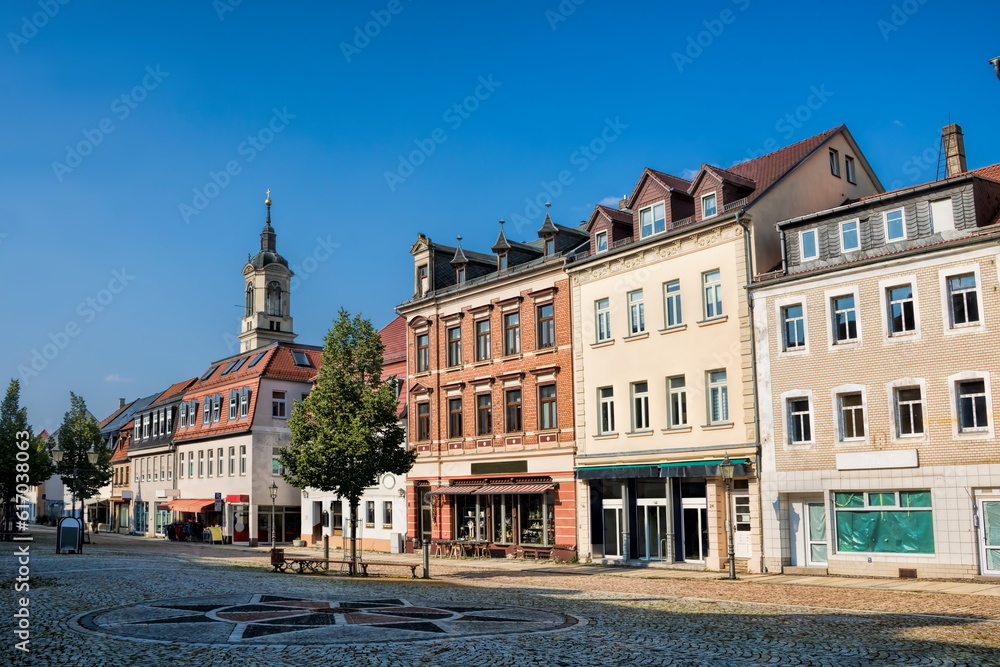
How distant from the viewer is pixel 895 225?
28.5m

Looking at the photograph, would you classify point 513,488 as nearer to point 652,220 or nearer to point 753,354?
point 652,220

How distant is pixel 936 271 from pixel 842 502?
24.1ft

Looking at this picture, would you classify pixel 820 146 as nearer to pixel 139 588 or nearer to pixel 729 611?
pixel 729 611

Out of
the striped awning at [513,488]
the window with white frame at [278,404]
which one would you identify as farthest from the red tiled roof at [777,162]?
the window with white frame at [278,404]

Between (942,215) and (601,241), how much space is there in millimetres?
13566

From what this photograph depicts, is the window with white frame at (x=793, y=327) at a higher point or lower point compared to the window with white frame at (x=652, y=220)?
lower

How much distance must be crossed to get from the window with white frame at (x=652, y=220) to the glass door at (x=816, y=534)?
37.1ft

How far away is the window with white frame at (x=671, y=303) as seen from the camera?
34.3 m

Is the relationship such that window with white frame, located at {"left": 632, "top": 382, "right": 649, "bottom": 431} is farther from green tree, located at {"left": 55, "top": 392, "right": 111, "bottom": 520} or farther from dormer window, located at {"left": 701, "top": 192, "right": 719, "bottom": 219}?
green tree, located at {"left": 55, "top": 392, "right": 111, "bottom": 520}

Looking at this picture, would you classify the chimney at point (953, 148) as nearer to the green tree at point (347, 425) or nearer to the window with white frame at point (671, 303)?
the window with white frame at point (671, 303)

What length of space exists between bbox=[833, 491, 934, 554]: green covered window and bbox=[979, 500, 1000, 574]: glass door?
4.57 ft

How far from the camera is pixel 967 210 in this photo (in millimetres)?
26969

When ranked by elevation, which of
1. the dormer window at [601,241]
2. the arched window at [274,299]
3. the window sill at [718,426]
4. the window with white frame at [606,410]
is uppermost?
the arched window at [274,299]

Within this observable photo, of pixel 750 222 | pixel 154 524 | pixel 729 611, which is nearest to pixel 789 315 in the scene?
pixel 750 222
